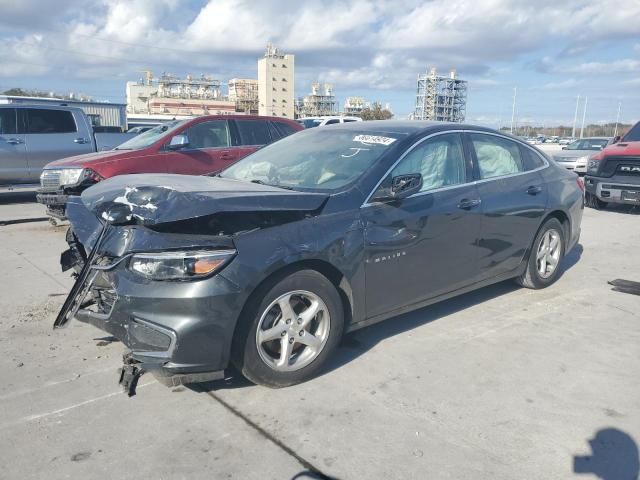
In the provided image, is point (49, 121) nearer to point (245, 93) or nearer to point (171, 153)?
point (171, 153)

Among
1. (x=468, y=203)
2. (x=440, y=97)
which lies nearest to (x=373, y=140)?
(x=468, y=203)

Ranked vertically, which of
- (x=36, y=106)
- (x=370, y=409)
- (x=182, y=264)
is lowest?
(x=370, y=409)

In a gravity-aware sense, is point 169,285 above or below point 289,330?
above

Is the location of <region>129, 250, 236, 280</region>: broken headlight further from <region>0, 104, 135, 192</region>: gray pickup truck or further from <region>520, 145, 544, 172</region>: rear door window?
<region>0, 104, 135, 192</region>: gray pickup truck

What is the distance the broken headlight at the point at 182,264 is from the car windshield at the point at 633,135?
34.5 ft

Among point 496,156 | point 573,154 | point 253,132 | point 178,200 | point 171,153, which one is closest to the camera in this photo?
point 178,200

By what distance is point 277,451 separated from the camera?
277 centimetres

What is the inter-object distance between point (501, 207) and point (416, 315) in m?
1.19

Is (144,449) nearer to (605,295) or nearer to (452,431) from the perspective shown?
(452,431)

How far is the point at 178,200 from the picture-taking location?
3086 millimetres

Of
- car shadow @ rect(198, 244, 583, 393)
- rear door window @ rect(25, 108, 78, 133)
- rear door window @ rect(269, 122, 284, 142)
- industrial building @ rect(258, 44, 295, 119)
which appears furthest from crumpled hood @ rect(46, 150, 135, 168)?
industrial building @ rect(258, 44, 295, 119)

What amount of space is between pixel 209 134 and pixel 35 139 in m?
4.71

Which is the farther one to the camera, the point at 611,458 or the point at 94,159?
the point at 94,159

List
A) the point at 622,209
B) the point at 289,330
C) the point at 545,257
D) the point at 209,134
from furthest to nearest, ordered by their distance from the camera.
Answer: the point at 622,209
the point at 209,134
the point at 545,257
the point at 289,330
